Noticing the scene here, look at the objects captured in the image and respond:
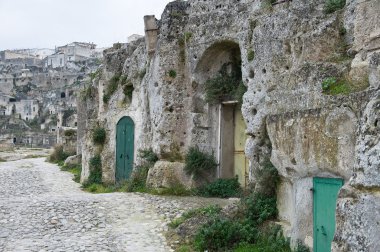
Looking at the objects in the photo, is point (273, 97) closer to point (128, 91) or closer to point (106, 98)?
point (128, 91)

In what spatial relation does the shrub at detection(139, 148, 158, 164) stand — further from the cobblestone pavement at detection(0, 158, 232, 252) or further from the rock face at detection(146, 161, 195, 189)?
the cobblestone pavement at detection(0, 158, 232, 252)

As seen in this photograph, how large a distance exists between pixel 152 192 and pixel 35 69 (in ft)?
401

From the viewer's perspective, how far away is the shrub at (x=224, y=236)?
29.1 ft

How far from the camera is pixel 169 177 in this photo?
14.8 m

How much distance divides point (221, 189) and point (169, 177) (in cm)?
165

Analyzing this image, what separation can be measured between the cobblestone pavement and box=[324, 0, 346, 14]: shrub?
580cm

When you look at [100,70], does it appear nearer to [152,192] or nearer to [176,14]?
[176,14]

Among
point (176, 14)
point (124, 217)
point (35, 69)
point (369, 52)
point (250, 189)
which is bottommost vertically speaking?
point (124, 217)

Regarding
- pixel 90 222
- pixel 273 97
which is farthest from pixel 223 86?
pixel 90 222

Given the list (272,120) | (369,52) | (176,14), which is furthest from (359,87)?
(176,14)

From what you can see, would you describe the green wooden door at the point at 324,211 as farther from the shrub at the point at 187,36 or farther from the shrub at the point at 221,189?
the shrub at the point at 187,36

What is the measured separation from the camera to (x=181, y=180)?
14812 mm

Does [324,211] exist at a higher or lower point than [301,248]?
higher

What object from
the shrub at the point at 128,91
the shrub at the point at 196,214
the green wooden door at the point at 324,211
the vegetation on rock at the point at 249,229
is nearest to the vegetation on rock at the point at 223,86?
the shrub at the point at 128,91
